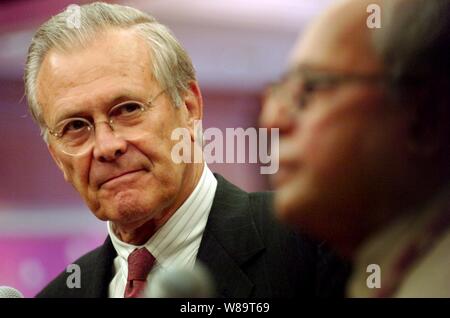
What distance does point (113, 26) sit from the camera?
1776 millimetres

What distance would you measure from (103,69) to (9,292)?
1.93 ft

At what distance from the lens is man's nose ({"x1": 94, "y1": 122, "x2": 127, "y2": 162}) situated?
1.74 metres

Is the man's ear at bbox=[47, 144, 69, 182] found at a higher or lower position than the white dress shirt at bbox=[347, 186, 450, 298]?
higher

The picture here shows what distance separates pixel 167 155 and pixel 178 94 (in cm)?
14

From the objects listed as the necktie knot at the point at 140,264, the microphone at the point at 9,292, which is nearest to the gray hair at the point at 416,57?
the necktie knot at the point at 140,264

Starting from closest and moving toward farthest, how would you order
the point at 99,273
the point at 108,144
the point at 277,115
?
the point at 277,115 < the point at 108,144 < the point at 99,273

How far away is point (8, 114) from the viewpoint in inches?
78.3

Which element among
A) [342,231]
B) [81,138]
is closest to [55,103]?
[81,138]

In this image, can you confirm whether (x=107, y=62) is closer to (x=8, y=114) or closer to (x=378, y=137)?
(x=8, y=114)

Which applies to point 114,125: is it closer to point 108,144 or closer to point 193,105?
point 108,144

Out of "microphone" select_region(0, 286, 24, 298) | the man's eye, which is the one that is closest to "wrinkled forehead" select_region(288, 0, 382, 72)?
the man's eye

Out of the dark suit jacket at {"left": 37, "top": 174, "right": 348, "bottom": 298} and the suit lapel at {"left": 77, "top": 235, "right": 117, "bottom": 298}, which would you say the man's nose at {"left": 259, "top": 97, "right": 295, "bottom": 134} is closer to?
the dark suit jacket at {"left": 37, "top": 174, "right": 348, "bottom": 298}

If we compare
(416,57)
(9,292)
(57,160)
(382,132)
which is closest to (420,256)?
(382,132)

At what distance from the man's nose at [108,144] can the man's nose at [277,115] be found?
0.30 metres
